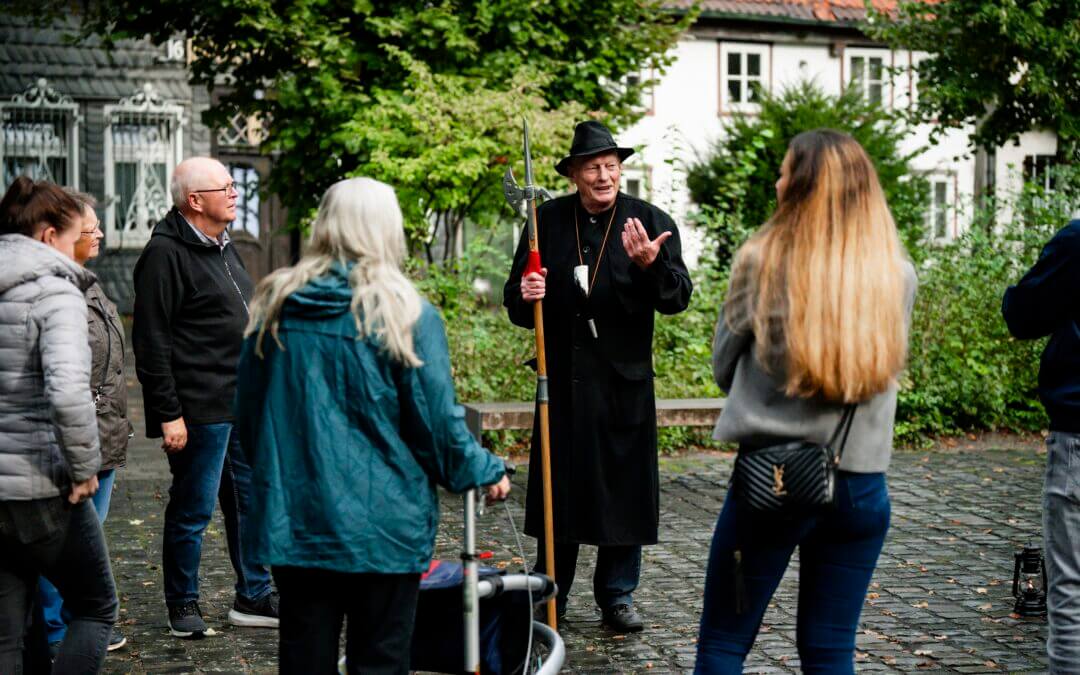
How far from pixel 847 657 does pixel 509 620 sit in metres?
1.06

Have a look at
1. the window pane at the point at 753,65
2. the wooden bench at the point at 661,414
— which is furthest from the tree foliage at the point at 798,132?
the wooden bench at the point at 661,414

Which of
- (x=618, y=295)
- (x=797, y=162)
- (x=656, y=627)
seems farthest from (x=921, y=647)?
(x=797, y=162)

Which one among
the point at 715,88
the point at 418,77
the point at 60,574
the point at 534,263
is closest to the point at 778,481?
the point at 60,574

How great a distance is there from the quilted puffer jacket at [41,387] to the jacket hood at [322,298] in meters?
0.94

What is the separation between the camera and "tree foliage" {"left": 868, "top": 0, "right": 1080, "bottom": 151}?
1730cm

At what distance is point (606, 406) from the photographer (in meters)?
6.54

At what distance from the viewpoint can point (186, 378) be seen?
6277 mm

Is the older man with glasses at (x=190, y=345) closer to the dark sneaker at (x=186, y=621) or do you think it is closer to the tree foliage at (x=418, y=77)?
the dark sneaker at (x=186, y=621)

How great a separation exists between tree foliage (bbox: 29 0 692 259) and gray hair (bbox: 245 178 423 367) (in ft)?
31.0

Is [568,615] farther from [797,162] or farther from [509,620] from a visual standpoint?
[797,162]

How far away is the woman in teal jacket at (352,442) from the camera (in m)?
3.88

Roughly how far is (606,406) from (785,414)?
2521mm

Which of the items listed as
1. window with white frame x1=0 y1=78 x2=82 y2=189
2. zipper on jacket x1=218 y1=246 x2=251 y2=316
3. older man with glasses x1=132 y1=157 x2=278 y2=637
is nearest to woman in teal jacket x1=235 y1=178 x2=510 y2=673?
older man with glasses x1=132 y1=157 x2=278 y2=637

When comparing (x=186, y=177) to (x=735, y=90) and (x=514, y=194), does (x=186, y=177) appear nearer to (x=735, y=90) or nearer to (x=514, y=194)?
(x=514, y=194)
